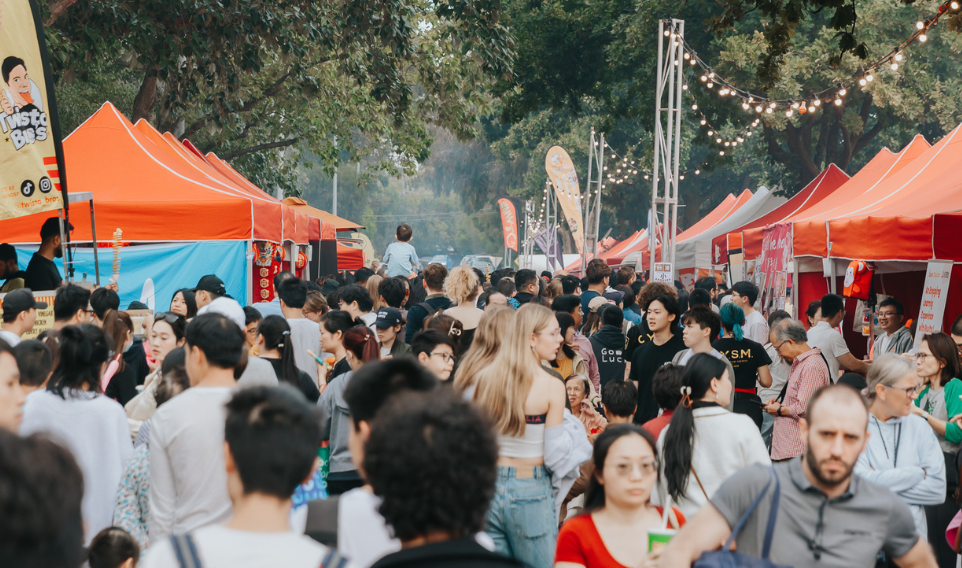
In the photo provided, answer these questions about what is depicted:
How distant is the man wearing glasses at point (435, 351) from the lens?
5391 mm

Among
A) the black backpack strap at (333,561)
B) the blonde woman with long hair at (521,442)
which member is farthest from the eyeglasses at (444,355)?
the black backpack strap at (333,561)

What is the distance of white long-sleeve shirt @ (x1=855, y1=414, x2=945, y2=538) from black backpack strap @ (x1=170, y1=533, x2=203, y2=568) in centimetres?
332

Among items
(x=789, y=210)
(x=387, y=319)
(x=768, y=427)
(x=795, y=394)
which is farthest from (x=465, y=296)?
(x=789, y=210)

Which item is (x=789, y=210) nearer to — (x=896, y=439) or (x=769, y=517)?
(x=896, y=439)

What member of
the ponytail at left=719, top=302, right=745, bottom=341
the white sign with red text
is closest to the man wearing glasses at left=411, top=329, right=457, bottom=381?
the ponytail at left=719, top=302, right=745, bottom=341

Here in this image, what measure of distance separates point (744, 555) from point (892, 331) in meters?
6.90

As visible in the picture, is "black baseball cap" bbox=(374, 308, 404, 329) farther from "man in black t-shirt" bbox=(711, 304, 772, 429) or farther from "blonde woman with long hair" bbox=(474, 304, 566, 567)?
"man in black t-shirt" bbox=(711, 304, 772, 429)

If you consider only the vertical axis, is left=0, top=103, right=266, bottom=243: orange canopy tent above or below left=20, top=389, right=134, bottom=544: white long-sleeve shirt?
above

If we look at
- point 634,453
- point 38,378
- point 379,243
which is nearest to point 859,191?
point 634,453

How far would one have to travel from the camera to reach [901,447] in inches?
176

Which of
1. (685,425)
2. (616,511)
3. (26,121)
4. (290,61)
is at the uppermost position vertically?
(290,61)

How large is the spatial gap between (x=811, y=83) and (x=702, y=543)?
2292 cm

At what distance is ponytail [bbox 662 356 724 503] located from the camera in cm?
414

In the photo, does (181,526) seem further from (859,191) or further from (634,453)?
(859,191)
